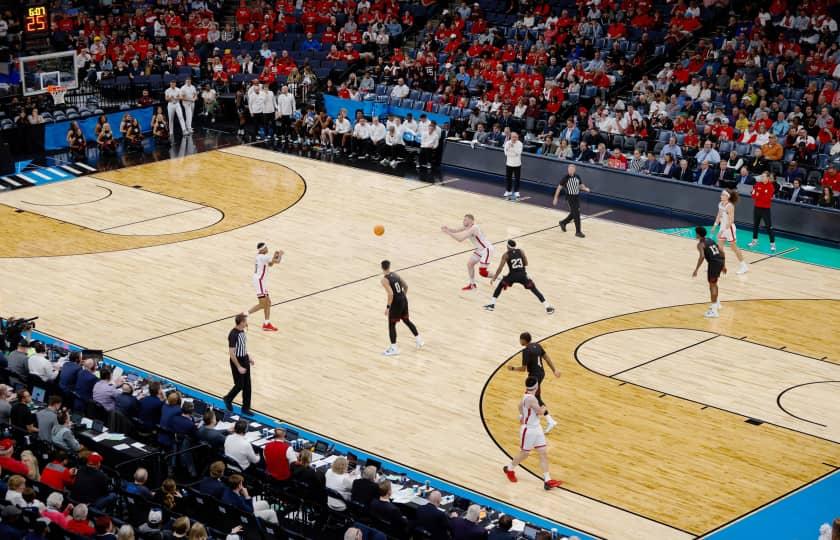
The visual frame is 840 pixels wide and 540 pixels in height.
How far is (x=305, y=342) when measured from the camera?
22.2 m

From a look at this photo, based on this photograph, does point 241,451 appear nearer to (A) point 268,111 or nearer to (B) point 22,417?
(B) point 22,417

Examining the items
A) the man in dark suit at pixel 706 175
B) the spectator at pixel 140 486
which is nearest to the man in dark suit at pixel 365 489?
the spectator at pixel 140 486

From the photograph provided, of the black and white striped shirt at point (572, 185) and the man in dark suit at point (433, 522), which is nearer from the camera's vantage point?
the man in dark suit at point (433, 522)

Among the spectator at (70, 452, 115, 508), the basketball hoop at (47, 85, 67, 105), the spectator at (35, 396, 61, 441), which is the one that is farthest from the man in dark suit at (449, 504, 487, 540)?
the basketball hoop at (47, 85, 67, 105)

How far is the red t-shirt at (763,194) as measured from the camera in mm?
27984

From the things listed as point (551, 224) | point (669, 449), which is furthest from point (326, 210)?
point (669, 449)

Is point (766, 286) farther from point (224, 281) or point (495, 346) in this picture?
point (224, 281)

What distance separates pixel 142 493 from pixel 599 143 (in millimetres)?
21957

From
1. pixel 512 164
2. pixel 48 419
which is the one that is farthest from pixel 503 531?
pixel 512 164

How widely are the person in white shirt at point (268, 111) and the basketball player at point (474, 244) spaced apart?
15.2 m

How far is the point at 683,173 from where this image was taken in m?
31.4

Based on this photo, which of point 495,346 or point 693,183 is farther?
point 693,183

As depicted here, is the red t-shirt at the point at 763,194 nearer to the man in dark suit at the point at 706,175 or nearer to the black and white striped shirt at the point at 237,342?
the man in dark suit at the point at 706,175

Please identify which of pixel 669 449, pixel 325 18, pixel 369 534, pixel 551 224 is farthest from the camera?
pixel 325 18
